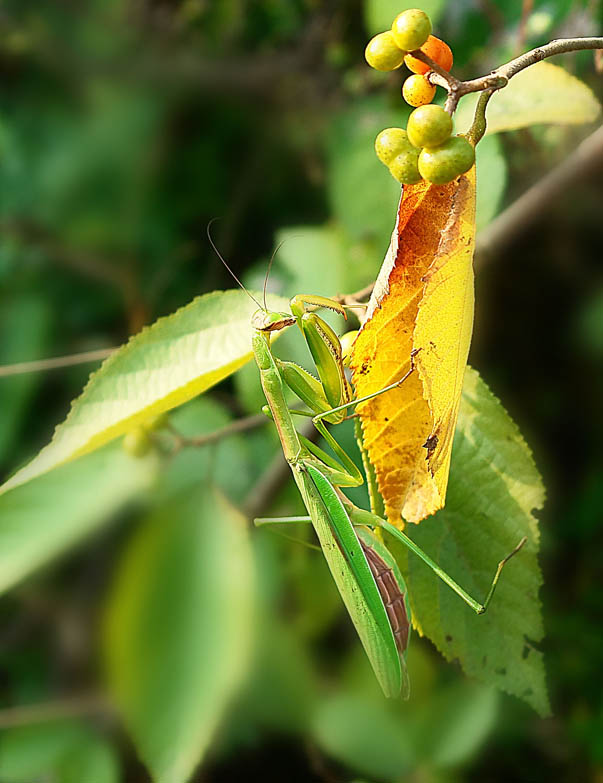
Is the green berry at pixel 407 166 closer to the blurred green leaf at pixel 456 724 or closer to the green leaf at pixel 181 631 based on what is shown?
the green leaf at pixel 181 631

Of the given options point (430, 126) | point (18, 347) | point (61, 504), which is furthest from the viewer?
point (18, 347)

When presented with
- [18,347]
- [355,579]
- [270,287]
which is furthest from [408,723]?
[18,347]

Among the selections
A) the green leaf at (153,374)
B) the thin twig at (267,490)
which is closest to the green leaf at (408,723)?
the thin twig at (267,490)

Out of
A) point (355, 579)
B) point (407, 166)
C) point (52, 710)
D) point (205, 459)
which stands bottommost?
point (52, 710)

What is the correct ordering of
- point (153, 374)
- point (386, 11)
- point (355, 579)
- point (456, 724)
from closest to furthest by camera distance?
point (153, 374), point (355, 579), point (386, 11), point (456, 724)

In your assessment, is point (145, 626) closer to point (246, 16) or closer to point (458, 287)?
point (458, 287)

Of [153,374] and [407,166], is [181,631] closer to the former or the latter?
[153,374]
